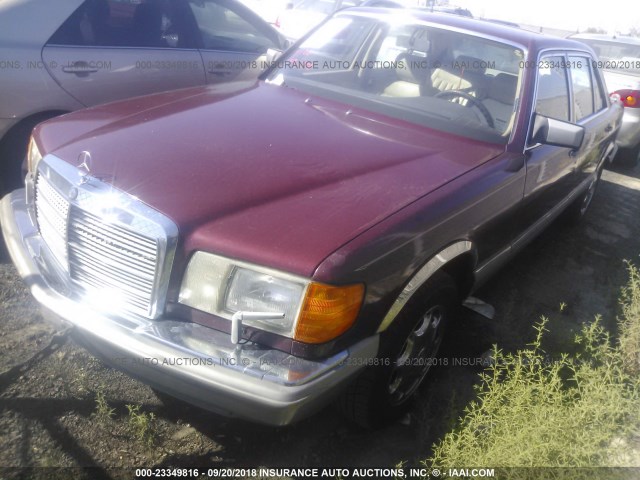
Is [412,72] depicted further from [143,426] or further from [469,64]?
[143,426]

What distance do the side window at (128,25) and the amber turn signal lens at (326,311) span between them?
3053mm

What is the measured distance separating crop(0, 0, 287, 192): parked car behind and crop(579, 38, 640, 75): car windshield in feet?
17.0

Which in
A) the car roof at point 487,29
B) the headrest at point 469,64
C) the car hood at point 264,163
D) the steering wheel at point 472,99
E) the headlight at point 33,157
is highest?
the car roof at point 487,29

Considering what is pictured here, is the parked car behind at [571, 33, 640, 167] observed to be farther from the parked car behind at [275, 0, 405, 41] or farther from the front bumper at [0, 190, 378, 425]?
the front bumper at [0, 190, 378, 425]

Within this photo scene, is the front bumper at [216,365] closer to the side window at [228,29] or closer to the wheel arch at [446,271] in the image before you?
the wheel arch at [446,271]

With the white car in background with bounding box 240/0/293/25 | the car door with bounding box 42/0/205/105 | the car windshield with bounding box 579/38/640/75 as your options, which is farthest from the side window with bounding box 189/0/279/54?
the white car in background with bounding box 240/0/293/25

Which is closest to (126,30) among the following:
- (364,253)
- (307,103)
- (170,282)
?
(307,103)

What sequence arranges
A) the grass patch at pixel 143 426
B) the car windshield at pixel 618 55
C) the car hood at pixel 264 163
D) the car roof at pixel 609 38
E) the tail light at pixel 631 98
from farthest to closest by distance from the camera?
the car roof at pixel 609 38, the car windshield at pixel 618 55, the tail light at pixel 631 98, the grass patch at pixel 143 426, the car hood at pixel 264 163

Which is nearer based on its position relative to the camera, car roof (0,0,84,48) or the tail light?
car roof (0,0,84,48)

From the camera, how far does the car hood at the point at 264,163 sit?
1832 mm

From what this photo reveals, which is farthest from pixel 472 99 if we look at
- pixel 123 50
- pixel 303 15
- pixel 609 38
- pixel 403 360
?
pixel 303 15

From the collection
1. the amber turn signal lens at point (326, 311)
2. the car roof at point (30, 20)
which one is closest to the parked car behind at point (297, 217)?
the amber turn signal lens at point (326, 311)

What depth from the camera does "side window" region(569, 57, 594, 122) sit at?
3.70m

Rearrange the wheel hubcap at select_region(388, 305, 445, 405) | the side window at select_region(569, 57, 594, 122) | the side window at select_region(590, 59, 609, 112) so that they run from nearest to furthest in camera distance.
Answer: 1. the wheel hubcap at select_region(388, 305, 445, 405)
2. the side window at select_region(569, 57, 594, 122)
3. the side window at select_region(590, 59, 609, 112)
